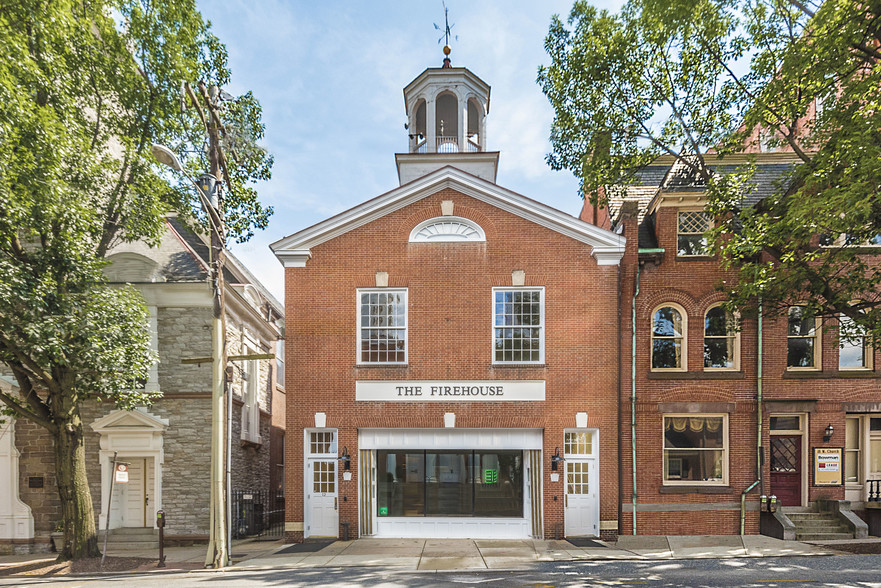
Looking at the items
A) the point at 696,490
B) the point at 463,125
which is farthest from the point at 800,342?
the point at 463,125

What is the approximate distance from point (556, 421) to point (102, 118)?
13489 millimetres

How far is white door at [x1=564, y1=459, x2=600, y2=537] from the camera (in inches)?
595

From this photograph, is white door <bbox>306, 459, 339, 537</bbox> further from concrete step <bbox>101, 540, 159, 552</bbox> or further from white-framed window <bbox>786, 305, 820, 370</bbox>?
white-framed window <bbox>786, 305, 820, 370</bbox>

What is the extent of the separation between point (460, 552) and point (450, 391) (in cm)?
399

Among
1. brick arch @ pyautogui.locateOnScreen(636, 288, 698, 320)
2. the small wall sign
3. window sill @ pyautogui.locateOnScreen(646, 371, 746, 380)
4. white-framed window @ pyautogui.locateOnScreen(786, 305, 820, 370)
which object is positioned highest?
brick arch @ pyautogui.locateOnScreen(636, 288, 698, 320)

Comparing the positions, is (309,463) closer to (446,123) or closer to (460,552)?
(460,552)

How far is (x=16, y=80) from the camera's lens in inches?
433

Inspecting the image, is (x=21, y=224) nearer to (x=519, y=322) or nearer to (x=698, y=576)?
(x=519, y=322)

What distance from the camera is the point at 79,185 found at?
39.5 ft

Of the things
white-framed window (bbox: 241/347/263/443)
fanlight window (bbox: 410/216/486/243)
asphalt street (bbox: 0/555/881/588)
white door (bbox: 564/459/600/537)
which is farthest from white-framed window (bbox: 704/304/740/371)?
white-framed window (bbox: 241/347/263/443)

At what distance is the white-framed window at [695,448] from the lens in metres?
15.5

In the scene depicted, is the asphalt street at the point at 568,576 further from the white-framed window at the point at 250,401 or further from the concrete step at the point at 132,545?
the white-framed window at the point at 250,401

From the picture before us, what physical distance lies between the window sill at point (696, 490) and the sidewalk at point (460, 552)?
110 centimetres

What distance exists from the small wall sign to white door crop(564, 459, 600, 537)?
19.3ft
